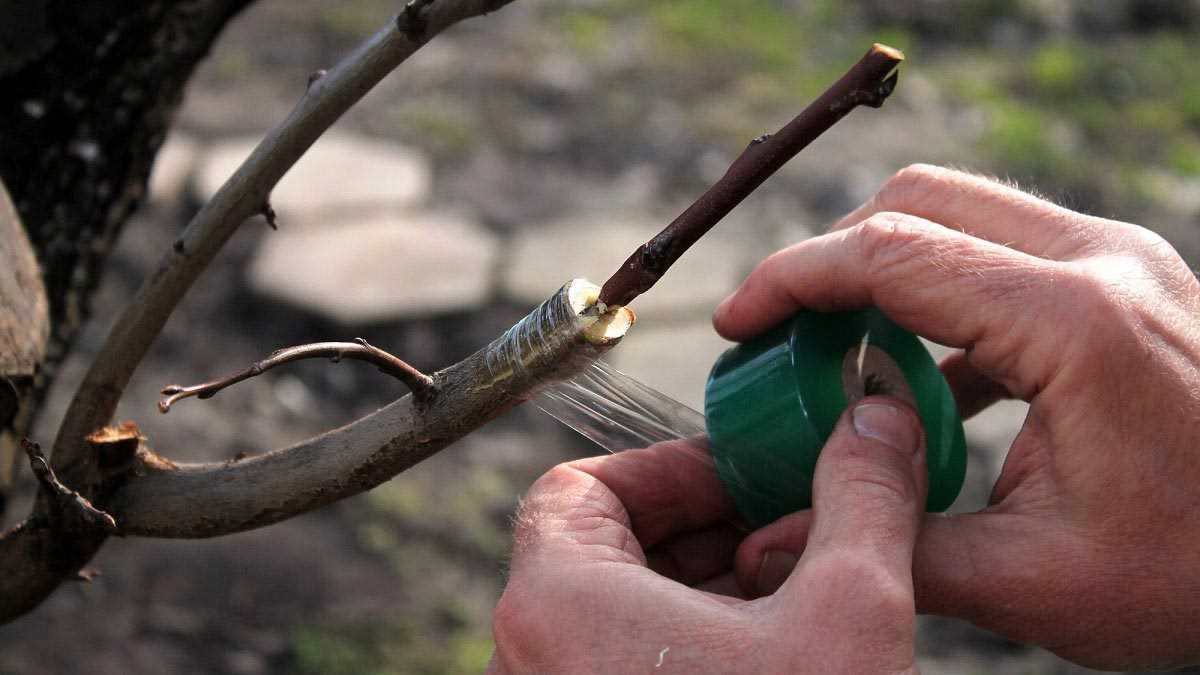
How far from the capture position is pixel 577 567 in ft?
3.96

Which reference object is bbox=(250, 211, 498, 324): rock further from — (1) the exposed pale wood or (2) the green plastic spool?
(2) the green plastic spool

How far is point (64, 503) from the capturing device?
1.25 metres

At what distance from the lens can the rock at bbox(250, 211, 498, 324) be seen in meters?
4.08

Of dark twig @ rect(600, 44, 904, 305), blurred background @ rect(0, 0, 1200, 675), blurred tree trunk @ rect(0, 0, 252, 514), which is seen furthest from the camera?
blurred background @ rect(0, 0, 1200, 675)

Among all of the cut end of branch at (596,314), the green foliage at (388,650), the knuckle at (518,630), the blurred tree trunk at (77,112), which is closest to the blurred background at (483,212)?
the green foliage at (388,650)

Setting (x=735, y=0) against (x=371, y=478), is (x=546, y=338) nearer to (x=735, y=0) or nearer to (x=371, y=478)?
(x=371, y=478)

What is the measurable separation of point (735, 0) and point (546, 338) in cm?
559

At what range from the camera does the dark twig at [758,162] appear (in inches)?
39.6

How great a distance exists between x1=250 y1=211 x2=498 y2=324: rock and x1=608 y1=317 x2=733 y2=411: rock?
56 centimetres

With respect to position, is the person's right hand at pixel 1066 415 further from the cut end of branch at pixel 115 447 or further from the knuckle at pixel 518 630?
the cut end of branch at pixel 115 447

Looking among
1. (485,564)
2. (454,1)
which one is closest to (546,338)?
(454,1)

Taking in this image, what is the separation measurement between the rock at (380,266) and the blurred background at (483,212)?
0.04ft

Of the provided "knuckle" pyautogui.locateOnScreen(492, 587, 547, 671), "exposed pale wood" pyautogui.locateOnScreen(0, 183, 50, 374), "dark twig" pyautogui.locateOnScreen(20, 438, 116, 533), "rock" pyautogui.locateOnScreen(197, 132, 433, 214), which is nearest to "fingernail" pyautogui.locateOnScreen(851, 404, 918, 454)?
"knuckle" pyautogui.locateOnScreen(492, 587, 547, 671)

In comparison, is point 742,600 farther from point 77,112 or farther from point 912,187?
point 77,112
